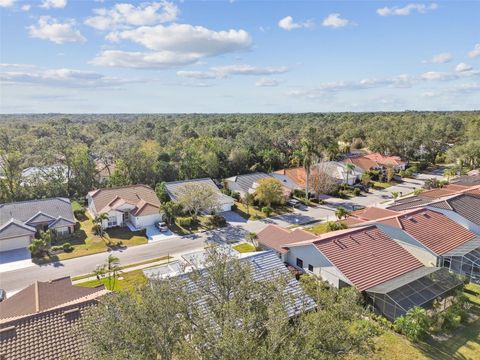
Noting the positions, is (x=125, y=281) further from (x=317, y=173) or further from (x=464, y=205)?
(x=317, y=173)

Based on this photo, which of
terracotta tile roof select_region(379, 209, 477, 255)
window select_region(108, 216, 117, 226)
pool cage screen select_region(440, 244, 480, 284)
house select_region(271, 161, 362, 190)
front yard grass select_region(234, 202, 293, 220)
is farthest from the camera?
house select_region(271, 161, 362, 190)

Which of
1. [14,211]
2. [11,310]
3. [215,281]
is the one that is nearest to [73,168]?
[14,211]

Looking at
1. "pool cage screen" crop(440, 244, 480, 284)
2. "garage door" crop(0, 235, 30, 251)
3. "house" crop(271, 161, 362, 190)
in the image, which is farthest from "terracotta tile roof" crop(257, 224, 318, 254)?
"garage door" crop(0, 235, 30, 251)

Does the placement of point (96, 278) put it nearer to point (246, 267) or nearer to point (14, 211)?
point (14, 211)

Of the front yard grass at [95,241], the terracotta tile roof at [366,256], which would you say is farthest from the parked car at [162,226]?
the terracotta tile roof at [366,256]

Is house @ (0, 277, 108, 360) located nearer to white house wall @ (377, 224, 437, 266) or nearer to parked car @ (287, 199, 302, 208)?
white house wall @ (377, 224, 437, 266)

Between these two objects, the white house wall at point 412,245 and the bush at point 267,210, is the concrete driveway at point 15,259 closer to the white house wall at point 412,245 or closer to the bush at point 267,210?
the bush at point 267,210
